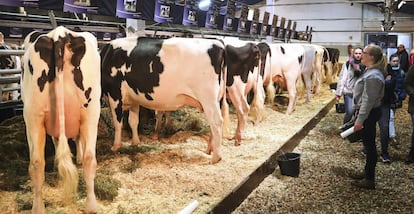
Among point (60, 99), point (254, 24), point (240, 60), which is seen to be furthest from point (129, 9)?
point (254, 24)

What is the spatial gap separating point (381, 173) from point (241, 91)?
7.50 ft

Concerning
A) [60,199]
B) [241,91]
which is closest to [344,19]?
[241,91]

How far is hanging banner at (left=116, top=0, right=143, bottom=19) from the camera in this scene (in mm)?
6609

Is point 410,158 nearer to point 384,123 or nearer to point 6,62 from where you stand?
point 384,123

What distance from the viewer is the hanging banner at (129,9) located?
6.61m

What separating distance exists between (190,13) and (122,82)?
16.1 ft

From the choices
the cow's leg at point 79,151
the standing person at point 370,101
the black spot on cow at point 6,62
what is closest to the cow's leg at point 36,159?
the cow's leg at point 79,151

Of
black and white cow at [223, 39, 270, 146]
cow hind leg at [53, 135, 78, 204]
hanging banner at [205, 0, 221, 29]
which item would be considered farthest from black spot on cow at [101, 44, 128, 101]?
hanging banner at [205, 0, 221, 29]

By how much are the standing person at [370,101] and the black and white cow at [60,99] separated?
2842 mm

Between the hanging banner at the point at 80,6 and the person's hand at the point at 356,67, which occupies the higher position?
the hanging banner at the point at 80,6

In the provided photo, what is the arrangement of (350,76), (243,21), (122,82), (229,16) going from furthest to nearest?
(243,21) → (229,16) → (350,76) → (122,82)

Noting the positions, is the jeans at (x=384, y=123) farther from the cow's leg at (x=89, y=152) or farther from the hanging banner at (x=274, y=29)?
the hanging banner at (x=274, y=29)

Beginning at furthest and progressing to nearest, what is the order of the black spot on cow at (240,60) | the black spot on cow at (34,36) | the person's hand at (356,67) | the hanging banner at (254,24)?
the hanging banner at (254,24) → the person's hand at (356,67) → the black spot on cow at (240,60) → the black spot on cow at (34,36)

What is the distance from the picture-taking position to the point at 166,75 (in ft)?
16.0
